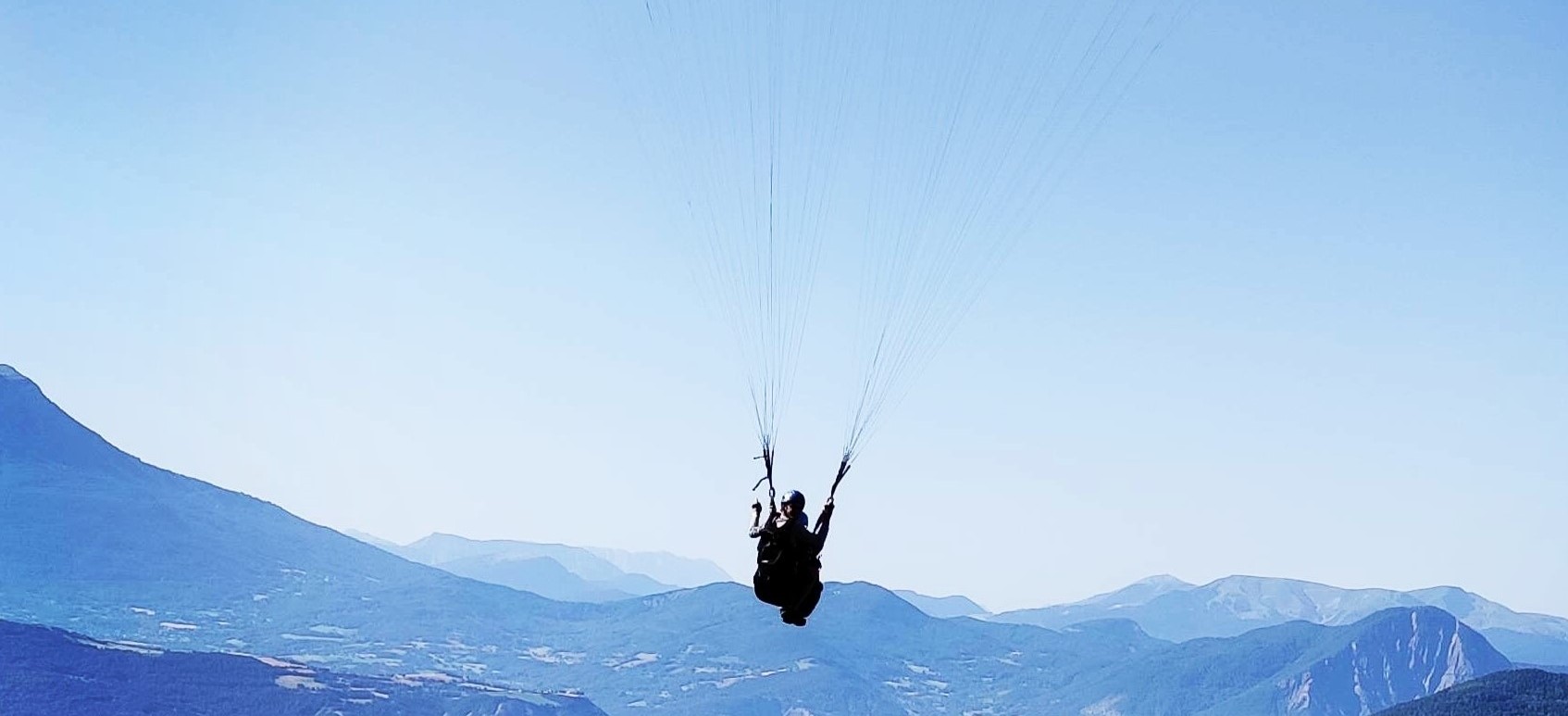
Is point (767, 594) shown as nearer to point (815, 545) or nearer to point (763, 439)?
point (815, 545)

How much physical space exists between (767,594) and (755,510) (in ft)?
6.98

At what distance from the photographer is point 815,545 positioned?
29.7 meters

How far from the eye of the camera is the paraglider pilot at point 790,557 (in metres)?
29.5

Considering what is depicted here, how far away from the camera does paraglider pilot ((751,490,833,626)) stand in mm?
29484

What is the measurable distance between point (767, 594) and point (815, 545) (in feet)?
5.64

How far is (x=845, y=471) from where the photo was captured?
3075cm

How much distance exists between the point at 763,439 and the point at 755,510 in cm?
182

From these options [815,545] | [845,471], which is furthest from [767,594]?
[845,471]

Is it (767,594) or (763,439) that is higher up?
(763,439)

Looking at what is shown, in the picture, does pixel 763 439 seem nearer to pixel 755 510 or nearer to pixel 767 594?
pixel 755 510

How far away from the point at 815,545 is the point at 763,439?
10.4ft

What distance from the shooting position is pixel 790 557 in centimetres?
2950

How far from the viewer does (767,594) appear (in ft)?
98.5

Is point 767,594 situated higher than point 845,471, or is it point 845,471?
point 845,471
